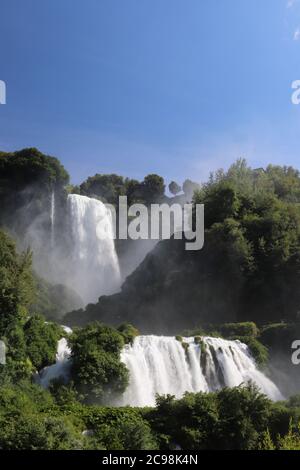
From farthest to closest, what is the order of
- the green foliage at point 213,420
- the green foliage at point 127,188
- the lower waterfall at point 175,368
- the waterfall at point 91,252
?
1. the green foliage at point 127,188
2. the waterfall at point 91,252
3. the lower waterfall at point 175,368
4. the green foliage at point 213,420

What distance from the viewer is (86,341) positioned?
23828 mm

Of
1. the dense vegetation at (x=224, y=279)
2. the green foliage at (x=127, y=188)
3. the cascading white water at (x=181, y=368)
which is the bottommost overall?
the cascading white water at (x=181, y=368)

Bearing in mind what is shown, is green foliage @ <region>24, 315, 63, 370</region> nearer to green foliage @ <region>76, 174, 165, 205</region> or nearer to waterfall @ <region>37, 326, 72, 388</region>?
waterfall @ <region>37, 326, 72, 388</region>

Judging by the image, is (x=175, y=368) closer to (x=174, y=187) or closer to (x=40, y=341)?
(x=40, y=341)

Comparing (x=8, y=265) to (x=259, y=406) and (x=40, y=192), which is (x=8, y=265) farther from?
(x=40, y=192)

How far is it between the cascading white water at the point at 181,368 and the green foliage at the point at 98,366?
0.76 metres

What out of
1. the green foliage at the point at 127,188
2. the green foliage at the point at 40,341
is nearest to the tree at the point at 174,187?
the green foliage at the point at 127,188

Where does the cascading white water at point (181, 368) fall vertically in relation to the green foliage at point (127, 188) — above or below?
below

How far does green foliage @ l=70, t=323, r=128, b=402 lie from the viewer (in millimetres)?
22344

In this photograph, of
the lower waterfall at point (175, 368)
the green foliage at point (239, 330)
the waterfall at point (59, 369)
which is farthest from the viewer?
the green foliage at point (239, 330)

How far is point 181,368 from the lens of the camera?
1001 inches

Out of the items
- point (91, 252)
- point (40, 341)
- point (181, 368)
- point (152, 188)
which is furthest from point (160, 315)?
point (152, 188)

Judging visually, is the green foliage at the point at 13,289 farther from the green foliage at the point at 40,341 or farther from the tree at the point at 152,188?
the tree at the point at 152,188

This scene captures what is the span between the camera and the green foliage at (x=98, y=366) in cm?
2234
